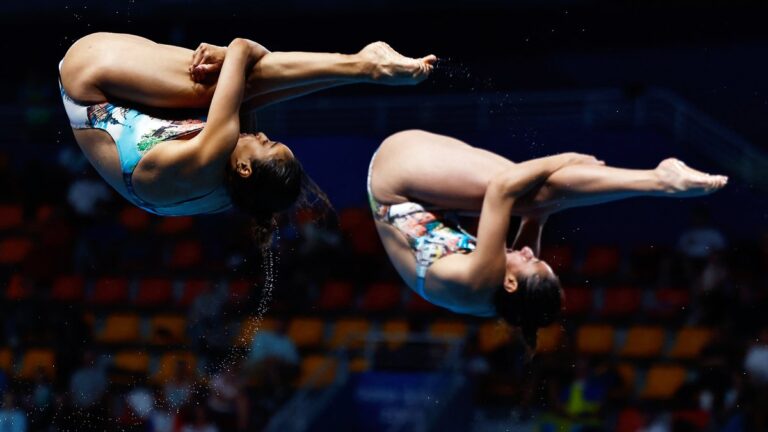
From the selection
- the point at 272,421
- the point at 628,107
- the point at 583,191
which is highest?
the point at 583,191

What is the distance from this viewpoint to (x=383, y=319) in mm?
9680

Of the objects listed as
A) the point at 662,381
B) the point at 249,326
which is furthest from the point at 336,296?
the point at 662,381

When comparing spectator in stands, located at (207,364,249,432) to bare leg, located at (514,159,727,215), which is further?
spectator in stands, located at (207,364,249,432)

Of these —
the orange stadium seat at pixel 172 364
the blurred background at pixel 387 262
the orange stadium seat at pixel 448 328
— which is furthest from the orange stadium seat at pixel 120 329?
the orange stadium seat at pixel 448 328

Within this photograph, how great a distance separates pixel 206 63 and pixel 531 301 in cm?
146

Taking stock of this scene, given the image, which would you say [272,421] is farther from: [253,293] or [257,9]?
[257,9]

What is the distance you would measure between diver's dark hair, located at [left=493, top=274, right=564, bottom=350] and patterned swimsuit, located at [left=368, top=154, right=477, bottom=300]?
234mm

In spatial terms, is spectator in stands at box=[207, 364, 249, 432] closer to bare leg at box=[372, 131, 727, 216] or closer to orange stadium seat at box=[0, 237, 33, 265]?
orange stadium seat at box=[0, 237, 33, 265]

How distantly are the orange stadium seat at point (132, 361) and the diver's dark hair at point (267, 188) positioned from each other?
190 inches

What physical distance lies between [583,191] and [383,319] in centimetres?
500

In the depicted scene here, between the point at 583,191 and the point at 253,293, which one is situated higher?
the point at 583,191

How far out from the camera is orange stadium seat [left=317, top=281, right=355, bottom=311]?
9.91 meters

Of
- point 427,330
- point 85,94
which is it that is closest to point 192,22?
point 427,330

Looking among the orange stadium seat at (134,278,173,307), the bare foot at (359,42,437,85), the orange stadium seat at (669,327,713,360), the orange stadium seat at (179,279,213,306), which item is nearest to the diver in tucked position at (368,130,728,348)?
the bare foot at (359,42,437,85)
